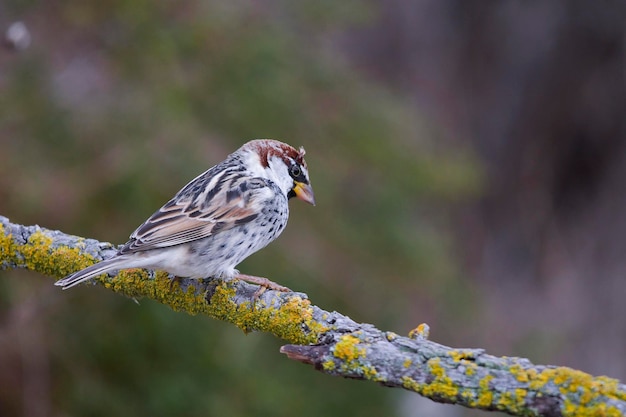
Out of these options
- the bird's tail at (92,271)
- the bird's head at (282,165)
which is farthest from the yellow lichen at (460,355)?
the bird's head at (282,165)

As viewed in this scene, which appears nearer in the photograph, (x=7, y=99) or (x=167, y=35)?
(x=7, y=99)

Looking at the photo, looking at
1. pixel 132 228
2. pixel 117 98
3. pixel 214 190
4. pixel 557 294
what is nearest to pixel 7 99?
pixel 117 98

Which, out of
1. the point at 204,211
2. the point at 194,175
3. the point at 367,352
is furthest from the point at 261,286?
the point at 194,175

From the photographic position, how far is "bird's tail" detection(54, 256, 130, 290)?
10.8 feet

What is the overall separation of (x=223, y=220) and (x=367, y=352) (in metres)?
1.50

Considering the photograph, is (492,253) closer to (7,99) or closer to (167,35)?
(167,35)

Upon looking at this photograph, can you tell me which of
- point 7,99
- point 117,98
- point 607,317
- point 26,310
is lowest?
point 26,310

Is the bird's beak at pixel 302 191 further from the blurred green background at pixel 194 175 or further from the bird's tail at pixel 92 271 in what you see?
the bird's tail at pixel 92 271

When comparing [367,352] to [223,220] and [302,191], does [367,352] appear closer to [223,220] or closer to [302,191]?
[223,220]

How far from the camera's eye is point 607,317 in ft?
31.0

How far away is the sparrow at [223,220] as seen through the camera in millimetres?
3592

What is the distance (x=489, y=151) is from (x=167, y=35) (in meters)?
5.48

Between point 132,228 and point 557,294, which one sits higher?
point 557,294

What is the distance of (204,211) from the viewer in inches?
158
